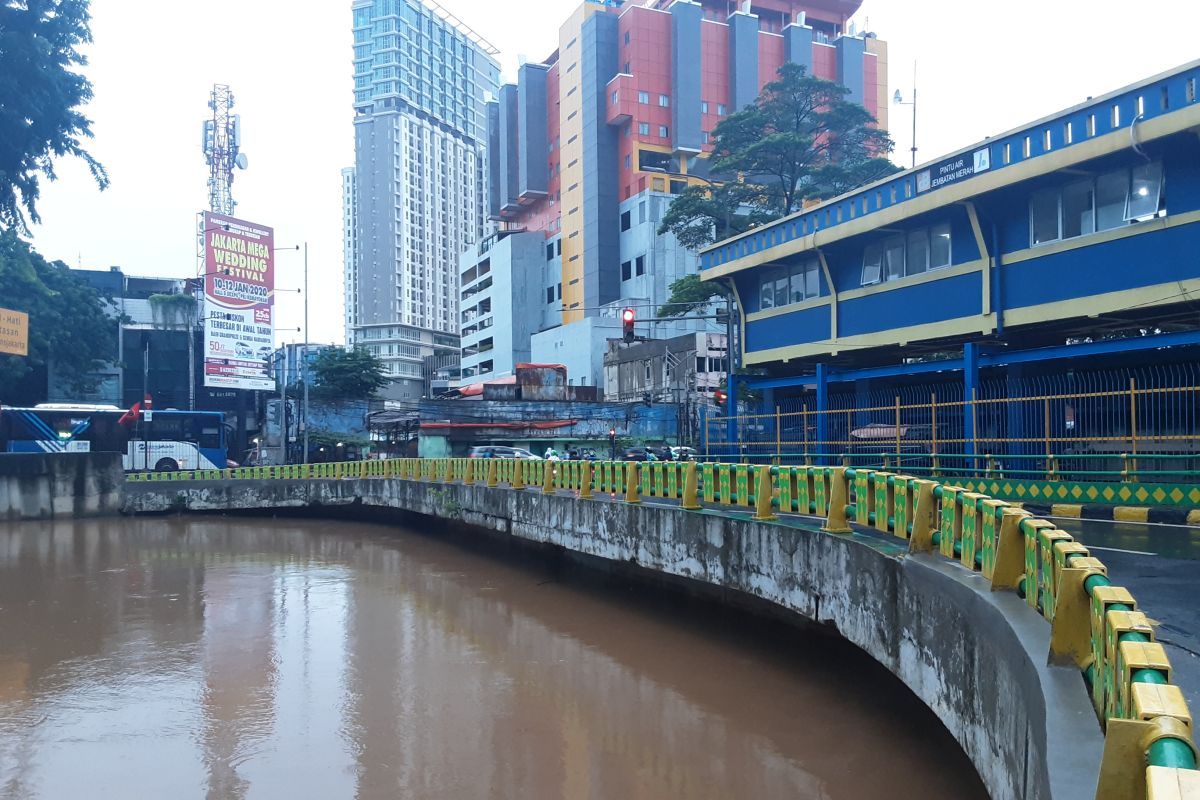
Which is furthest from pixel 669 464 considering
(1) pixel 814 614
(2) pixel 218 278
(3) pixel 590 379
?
(3) pixel 590 379

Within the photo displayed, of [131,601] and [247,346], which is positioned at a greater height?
[247,346]

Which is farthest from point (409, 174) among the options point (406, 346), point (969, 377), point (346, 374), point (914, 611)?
point (914, 611)

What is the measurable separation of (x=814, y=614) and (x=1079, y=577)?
16.6 feet

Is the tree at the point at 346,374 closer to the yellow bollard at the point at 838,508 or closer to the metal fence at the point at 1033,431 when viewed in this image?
the metal fence at the point at 1033,431

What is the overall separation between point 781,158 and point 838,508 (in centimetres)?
2919

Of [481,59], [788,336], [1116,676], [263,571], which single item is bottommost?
[263,571]

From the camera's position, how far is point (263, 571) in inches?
698

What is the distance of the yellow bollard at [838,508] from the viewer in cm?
843

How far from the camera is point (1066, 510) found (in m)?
11.5

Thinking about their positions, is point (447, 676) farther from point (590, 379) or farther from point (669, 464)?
point (590, 379)

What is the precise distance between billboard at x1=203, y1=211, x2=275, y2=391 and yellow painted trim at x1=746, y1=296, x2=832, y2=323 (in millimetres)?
22769

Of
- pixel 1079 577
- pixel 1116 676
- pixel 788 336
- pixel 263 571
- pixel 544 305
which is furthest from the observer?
A: pixel 544 305

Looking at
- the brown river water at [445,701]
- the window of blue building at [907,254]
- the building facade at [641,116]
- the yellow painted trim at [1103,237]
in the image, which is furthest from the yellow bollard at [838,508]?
the building facade at [641,116]

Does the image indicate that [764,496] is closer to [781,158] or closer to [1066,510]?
[1066,510]
